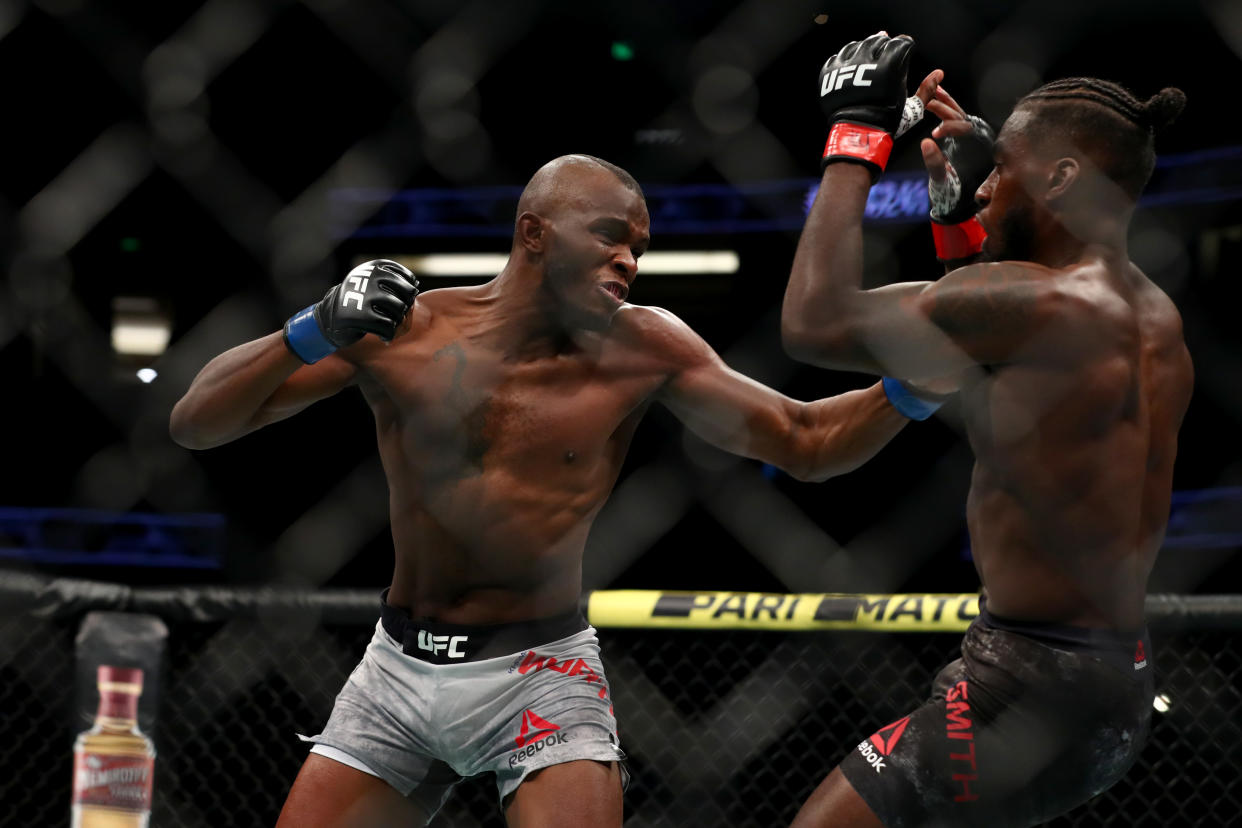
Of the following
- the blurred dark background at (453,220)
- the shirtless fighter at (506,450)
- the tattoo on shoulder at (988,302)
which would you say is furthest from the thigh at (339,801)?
the blurred dark background at (453,220)

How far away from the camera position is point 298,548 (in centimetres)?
480

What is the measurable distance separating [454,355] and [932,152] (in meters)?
0.78

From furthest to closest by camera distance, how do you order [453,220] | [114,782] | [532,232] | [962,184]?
[453,220], [114,782], [532,232], [962,184]

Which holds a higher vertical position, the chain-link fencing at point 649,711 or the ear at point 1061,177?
the ear at point 1061,177

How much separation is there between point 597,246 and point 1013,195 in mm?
669

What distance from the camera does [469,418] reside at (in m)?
2.02

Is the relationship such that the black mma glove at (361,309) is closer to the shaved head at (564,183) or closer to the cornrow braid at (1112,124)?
the shaved head at (564,183)

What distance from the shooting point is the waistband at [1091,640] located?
5.17 ft

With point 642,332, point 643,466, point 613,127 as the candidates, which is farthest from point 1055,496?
point 613,127

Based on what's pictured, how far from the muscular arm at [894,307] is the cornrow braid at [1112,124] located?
0.17 m

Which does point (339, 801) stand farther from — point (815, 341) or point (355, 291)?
point (815, 341)

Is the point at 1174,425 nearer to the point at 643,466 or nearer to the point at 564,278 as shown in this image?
the point at 564,278

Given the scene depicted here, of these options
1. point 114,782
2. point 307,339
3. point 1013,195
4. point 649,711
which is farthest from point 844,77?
point 649,711

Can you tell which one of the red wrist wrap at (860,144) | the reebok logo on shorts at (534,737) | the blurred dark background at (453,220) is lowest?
the reebok logo on shorts at (534,737)
